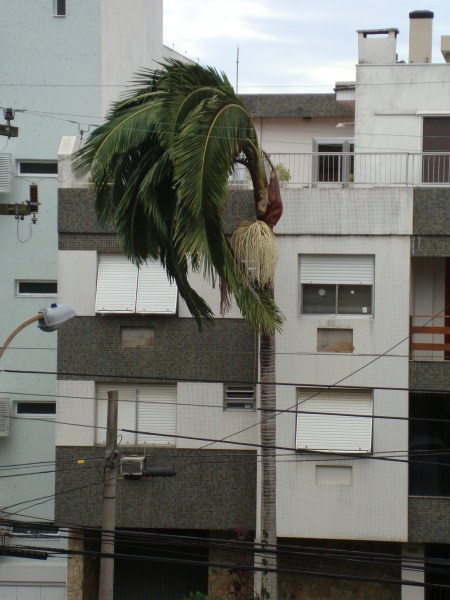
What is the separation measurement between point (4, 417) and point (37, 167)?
594cm

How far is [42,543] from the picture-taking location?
29.7m

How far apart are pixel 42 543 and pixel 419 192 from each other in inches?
491

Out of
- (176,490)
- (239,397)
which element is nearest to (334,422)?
(239,397)

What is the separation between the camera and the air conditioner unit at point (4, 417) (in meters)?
29.1

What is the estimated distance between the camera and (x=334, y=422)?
2373 cm

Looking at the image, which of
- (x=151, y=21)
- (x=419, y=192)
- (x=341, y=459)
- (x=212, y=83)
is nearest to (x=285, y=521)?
(x=341, y=459)

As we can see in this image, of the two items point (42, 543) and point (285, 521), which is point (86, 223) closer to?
point (285, 521)

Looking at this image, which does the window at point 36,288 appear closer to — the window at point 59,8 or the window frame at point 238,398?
the window at point 59,8

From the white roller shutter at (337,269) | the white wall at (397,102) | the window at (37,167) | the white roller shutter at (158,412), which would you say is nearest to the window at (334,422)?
the white roller shutter at (337,269)

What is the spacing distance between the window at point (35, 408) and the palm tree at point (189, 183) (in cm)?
916

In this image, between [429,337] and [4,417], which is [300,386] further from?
[4,417]

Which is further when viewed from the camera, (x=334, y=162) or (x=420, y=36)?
(x=420, y=36)

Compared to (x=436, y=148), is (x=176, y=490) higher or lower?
lower

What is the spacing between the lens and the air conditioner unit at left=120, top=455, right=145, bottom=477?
23.9m
